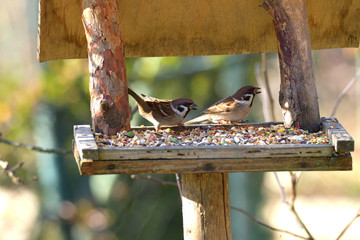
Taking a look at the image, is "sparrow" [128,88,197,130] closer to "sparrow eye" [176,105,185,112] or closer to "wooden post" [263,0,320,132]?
"sparrow eye" [176,105,185,112]

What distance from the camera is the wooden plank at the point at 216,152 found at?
3236mm

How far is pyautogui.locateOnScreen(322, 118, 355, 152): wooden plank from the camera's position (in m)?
3.30

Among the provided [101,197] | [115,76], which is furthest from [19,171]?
[115,76]

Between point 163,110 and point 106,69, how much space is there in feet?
2.00

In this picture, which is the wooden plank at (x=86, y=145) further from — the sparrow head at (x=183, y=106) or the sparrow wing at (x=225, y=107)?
the sparrow wing at (x=225, y=107)

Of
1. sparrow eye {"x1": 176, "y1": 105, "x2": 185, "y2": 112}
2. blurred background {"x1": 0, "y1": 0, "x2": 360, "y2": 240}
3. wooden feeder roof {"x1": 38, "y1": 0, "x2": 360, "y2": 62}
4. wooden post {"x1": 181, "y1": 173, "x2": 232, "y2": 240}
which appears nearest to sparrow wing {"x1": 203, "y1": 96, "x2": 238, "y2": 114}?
wooden feeder roof {"x1": 38, "y1": 0, "x2": 360, "y2": 62}

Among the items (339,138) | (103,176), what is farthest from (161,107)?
(103,176)

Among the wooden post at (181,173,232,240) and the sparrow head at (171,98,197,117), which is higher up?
the sparrow head at (171,98,197,117)

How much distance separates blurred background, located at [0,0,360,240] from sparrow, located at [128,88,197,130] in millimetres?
3151

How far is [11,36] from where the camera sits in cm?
897

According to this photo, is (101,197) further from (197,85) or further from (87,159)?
(87,159)

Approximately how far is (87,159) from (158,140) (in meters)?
0.54

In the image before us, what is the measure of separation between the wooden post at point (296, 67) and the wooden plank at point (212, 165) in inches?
28.0

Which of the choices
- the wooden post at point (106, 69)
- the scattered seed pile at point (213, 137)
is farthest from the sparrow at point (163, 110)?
the wooden post at point (106, 69)
